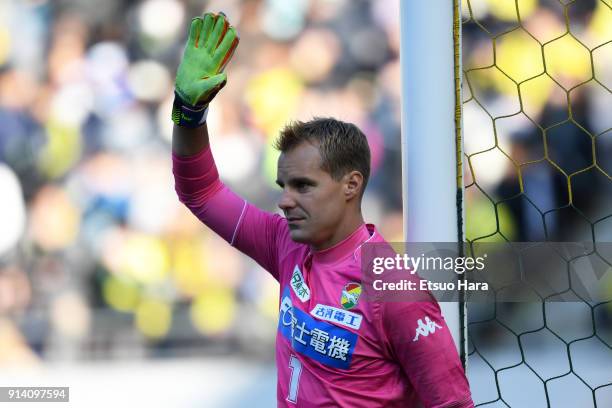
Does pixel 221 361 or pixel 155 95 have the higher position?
pixel 155 95

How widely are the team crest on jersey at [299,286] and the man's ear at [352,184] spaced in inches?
4.7

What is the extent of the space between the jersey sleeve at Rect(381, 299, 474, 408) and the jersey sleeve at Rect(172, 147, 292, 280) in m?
0.25

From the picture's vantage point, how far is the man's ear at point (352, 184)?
0.96m

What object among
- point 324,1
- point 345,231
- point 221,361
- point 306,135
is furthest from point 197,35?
point 324,1

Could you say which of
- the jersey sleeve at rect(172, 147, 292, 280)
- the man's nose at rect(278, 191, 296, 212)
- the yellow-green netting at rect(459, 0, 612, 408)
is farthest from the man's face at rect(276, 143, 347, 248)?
the yellow-green netting at rect(459, 0, 612, 408)

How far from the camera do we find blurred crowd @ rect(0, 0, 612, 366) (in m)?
2.85

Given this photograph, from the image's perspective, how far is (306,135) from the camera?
0.95 meters

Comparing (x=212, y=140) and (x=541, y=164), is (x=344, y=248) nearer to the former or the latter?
(x=541, y=164)

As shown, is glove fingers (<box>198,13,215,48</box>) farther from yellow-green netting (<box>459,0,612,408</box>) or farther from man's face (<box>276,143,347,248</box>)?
yellow-green netting (<box>459,0,612,408</box>)

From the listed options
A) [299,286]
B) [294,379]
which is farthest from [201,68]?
[294,379]

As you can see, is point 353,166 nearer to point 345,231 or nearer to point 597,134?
point 345,231

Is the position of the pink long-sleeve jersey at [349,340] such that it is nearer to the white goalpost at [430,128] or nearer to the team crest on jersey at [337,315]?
the team crest on jersey at [337,315]

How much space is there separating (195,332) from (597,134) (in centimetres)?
173

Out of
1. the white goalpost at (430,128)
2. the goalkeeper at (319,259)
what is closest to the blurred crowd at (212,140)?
the white goalpost at (430,128)
